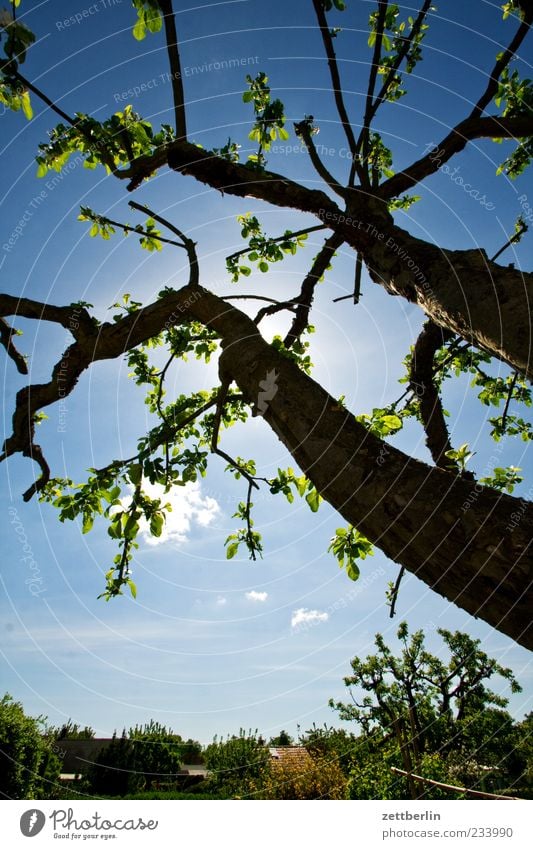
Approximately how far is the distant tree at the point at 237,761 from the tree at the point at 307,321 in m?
14.1

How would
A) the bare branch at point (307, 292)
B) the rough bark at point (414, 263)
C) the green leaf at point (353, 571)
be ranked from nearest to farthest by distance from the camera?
the rough bark at point (414, 263), the green leaf at point (353, 571), the bare branch at point (307, 292)

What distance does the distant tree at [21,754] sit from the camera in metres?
7.25

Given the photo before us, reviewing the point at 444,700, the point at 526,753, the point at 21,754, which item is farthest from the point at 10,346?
the point at 526,753

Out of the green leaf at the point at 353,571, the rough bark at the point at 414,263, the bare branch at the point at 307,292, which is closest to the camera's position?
the rough bark at the point at 414,263

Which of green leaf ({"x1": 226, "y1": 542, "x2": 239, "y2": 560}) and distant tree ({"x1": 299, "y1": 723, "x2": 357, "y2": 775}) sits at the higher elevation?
green leaf ({"x1": 226, "y1": 542, "x2": 239, "y2": 560})

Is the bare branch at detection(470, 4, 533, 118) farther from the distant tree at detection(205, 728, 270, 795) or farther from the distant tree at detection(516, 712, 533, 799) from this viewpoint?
the distant tree at detection(205, 728, 270, 795)

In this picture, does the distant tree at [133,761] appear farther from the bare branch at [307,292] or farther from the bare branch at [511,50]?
the bare branch at [511,50]

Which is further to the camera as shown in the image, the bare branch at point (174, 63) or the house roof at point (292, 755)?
the house roof at point (292, 755)

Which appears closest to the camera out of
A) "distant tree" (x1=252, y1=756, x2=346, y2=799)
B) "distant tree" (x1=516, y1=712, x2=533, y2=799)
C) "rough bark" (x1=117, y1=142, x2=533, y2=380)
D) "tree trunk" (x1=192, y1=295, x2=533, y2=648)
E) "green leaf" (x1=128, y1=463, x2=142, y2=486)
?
"tree trunk" (x1=192, y1=295, x2=533, y2=648)

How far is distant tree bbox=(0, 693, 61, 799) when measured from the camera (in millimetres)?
7246

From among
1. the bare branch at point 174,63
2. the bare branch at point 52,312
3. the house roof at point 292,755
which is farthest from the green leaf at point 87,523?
the house roof at point 292,755

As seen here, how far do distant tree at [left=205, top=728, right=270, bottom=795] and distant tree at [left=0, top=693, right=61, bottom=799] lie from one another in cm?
632

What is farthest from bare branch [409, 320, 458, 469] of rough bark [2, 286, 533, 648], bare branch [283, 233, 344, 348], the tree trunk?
the tree trunk
